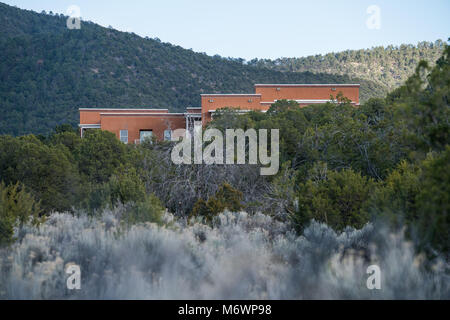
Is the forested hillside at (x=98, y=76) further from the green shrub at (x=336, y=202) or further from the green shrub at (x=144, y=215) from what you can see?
the green shrub at (x=144, y=215)

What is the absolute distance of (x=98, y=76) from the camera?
5344cm

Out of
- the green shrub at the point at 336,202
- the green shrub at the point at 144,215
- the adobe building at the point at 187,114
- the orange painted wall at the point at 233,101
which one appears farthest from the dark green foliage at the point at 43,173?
the adobe building at the point at 187,114

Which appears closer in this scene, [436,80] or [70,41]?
[436,80]

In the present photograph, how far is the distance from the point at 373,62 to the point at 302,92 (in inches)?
1048

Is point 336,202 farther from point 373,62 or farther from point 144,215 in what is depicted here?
point 373,62

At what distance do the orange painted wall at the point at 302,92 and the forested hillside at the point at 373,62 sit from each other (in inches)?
694

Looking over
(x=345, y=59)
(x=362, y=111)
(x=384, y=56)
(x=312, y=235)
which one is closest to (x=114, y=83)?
(x=345, y=59)

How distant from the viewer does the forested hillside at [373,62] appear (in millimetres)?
53625

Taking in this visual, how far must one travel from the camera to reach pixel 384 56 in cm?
5812

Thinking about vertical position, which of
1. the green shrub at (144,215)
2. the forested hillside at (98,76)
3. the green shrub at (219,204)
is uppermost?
the forested hillside at (98,76)

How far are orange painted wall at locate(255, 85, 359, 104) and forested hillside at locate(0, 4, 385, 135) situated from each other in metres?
11.3

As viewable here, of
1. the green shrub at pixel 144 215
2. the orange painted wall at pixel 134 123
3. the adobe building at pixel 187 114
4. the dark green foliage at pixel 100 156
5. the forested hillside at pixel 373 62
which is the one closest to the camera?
the green shrub at pixel 144 215
